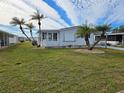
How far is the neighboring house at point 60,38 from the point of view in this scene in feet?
99.7

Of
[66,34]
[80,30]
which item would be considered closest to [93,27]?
[80,30]

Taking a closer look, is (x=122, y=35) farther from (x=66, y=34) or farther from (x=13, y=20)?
(x=13, y=20)

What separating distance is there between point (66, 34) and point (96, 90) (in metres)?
25.0

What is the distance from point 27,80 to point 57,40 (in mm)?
23752

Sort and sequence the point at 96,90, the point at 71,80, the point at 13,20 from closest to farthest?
the point at 96,90
the point at 71,80
the point at 13,20

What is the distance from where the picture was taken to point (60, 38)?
101ft

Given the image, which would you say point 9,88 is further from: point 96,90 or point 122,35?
point 122,35

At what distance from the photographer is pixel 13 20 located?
37562 mm

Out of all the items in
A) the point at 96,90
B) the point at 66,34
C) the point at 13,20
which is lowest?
the point at 96,90

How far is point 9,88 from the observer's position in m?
6.09

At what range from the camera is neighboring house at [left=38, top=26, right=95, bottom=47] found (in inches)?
1196

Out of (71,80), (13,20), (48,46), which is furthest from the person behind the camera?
Result: (13,20)

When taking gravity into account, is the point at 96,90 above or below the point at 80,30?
below

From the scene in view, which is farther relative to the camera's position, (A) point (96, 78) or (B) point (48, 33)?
(B) point (48, 33)
